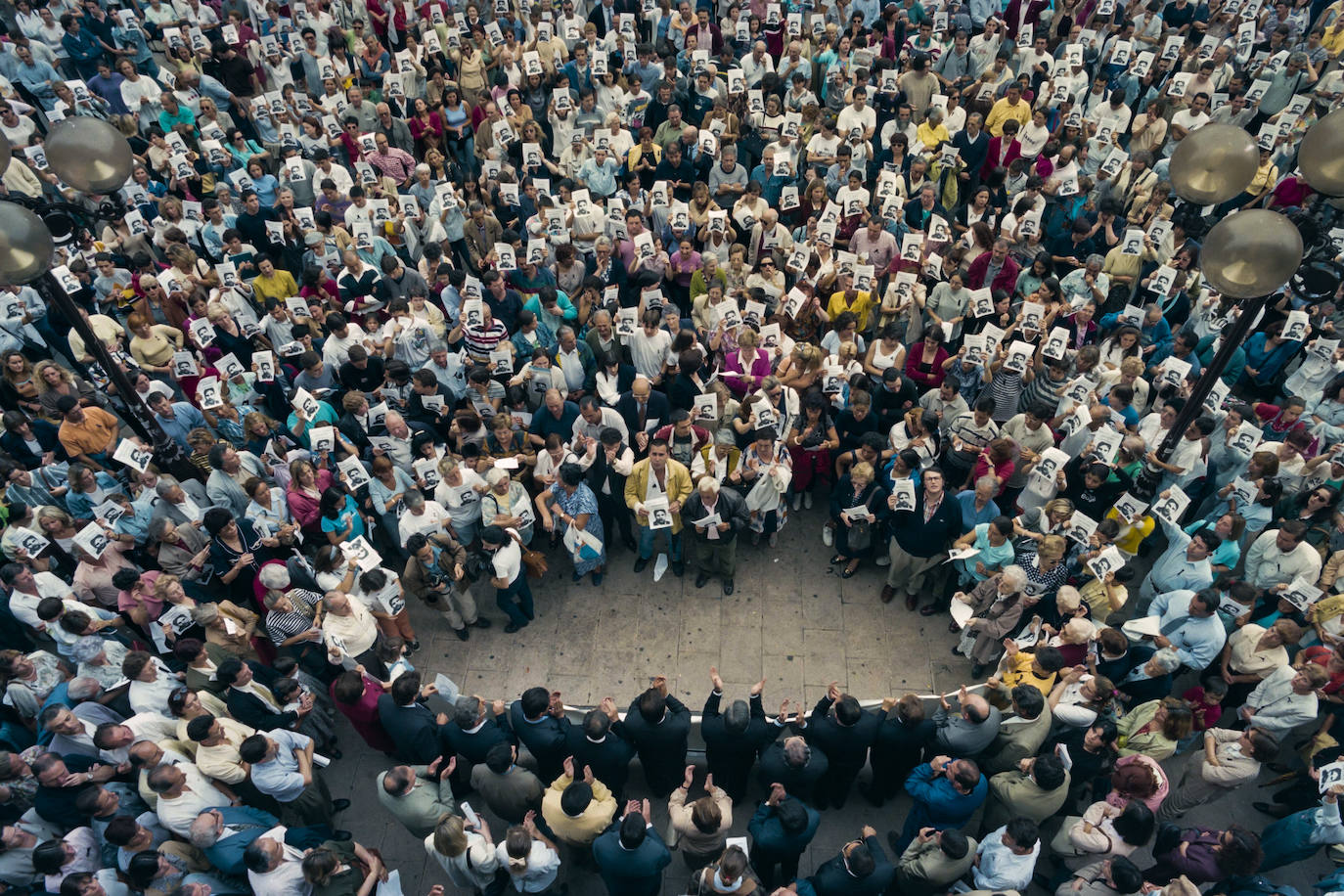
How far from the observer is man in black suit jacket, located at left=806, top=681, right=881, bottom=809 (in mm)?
6359

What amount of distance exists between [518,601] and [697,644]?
1.99 metres

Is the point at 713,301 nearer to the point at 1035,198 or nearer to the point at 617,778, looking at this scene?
the point at 1035,198

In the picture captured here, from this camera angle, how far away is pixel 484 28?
1523 cm

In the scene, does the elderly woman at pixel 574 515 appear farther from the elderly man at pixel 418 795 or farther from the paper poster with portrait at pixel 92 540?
the paper poster with portrait at pixel 92 540

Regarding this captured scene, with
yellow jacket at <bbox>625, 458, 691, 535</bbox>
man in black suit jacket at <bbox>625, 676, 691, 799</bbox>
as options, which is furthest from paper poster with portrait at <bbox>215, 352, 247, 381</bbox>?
man in black suit jacket at <bbox>625, 676, 691, 799</bbox>

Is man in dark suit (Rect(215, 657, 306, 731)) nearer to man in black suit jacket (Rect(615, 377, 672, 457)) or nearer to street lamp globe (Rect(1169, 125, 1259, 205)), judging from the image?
man in black suit jacket (Rect(615, 377, 672, 457))

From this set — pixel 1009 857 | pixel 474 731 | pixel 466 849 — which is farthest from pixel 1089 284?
pixel 466 849

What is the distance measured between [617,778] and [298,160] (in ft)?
32.9

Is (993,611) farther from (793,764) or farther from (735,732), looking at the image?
(735,732)

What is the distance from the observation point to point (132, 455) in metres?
7.98

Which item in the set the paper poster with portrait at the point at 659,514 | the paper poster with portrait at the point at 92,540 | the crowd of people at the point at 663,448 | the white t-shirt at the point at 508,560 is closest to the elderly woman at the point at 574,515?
the crowd of people at the point at 663,448

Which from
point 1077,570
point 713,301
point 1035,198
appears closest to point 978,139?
point 1035,198

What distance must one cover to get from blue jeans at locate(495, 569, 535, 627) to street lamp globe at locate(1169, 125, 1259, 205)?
7.15 metres

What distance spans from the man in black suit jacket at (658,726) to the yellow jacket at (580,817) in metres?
0.54
